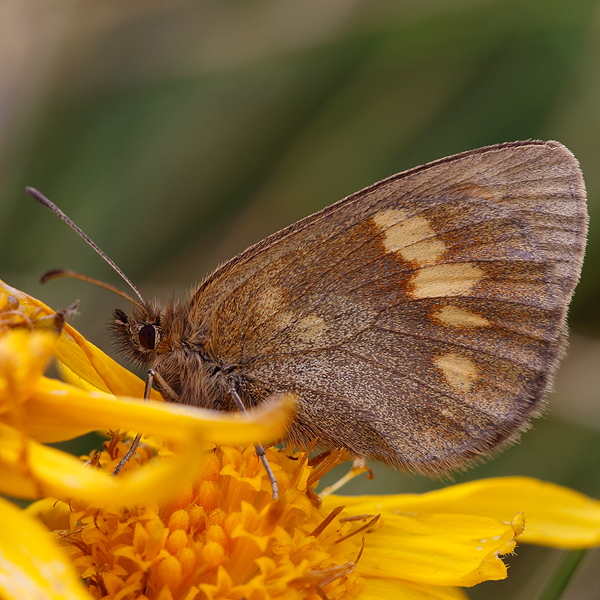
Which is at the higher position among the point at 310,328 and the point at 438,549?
the point at 310,328

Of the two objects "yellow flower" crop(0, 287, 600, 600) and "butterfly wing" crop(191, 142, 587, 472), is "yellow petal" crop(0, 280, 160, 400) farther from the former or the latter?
"butterfly wing" crop(191, 142, 587, 472)

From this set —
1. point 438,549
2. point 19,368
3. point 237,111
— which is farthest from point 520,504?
point 237,111

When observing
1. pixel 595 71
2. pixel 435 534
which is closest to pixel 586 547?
pixel 435 534

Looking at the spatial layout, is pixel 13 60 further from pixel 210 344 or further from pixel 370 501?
pixel 370 501

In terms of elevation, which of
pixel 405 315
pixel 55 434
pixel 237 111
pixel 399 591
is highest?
pixel 237 111

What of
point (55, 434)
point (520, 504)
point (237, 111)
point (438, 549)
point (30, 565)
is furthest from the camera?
point (237, 111)

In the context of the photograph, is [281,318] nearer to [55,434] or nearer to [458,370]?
[458,370]
